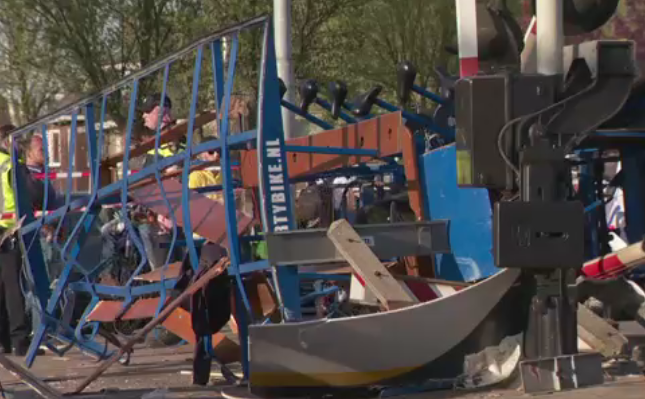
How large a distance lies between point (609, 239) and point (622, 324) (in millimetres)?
1488

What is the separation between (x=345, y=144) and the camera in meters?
10.1

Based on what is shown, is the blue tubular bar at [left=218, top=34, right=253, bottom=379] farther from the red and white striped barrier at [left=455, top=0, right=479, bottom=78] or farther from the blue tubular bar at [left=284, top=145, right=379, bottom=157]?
the red and white striped barrier at [left=455, top=0, right=479, bottom=78]

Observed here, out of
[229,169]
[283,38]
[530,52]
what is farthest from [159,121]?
[283,38]

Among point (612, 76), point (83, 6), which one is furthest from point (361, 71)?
point (612, 76)

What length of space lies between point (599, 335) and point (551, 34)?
1.82 meters

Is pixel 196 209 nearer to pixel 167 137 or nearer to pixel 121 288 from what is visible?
pixel 167 137

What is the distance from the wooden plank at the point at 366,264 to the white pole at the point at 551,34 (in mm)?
1443

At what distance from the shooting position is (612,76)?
7652 millimetres

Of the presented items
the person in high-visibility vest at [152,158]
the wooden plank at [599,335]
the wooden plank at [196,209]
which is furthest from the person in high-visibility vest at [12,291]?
the wooden plank at [599,335]

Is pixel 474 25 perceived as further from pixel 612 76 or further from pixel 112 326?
pixel 112 326

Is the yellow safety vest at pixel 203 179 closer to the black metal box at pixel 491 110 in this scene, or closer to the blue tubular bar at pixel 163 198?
the blue tubular bar at pixel 163 198

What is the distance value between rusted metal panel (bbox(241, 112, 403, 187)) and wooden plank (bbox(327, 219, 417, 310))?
150 cm

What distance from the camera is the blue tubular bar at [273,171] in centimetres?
828

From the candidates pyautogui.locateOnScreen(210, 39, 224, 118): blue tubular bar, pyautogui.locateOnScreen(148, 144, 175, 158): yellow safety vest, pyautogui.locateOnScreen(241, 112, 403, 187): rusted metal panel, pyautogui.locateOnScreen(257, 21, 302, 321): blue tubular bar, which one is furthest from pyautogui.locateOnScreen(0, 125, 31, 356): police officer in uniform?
pyautogui.locateOnScreen(257, 21, 302, 321): blue tubular bar
